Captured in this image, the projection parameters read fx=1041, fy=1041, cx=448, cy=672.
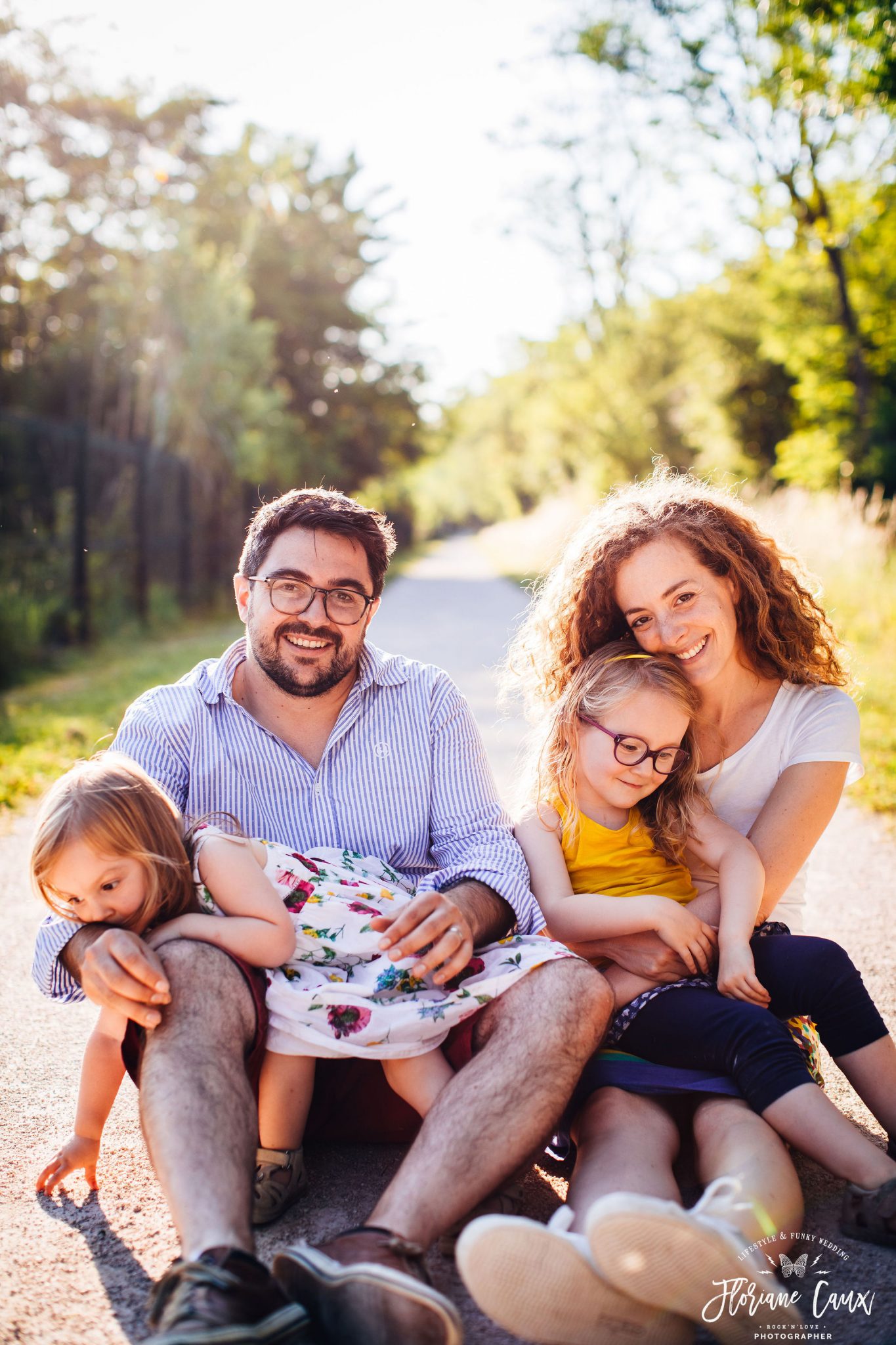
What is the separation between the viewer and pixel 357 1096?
2361 mm

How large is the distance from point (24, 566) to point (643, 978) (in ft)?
27.4

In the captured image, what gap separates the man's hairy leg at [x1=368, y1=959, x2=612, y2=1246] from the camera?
181cm

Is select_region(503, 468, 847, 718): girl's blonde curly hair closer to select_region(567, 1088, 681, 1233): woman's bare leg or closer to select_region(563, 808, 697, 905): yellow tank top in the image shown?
select_region(563, 808, 697, 905): yellow tank top

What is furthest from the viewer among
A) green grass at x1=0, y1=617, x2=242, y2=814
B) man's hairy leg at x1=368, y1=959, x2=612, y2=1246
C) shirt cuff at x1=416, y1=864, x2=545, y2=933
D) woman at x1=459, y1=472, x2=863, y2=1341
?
green grass at x1=0, y1=617, x2=242, y2=814

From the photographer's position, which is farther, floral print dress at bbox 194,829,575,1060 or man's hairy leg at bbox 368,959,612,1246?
floral print dress at bbox 194,829,575,1060

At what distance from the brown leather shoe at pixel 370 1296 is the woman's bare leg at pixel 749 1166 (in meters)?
0.50

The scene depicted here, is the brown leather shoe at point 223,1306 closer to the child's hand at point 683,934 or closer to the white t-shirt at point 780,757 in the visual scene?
the child's hand at point 683,934

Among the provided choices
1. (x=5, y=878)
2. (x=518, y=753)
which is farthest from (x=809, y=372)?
(x=5, y=878)

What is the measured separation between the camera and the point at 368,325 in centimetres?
2611

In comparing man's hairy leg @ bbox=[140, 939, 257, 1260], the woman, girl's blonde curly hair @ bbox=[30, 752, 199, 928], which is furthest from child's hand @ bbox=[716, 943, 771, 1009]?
girl's blonde curly hair @ bbox=[30, 752, 199, 928]

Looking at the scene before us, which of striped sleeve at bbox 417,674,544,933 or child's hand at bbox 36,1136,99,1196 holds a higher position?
striped sleeve at bbox 417,674,544,933

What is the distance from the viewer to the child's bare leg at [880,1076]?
2.23 meters

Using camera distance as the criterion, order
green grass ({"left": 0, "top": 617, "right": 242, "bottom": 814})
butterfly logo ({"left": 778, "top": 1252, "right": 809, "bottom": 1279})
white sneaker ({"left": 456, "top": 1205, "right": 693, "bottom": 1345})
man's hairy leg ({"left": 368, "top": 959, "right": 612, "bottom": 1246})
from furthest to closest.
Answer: green grass ({"left": 0, "top": 617, "right": 242, "bottom": 814}) → butterfly logo ({"left": 778, "top": 1252, "right": 809, "bottom": 1279}) → man's hairy leg ({"left": 368, "top": 959, "right": 612, "bottom": 1246}) → white sneaker ({"left": 456, "top": 1205, "right": 693, "bottom": 1345})

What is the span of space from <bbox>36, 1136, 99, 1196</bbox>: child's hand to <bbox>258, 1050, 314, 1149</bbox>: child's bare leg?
39 centimetres
